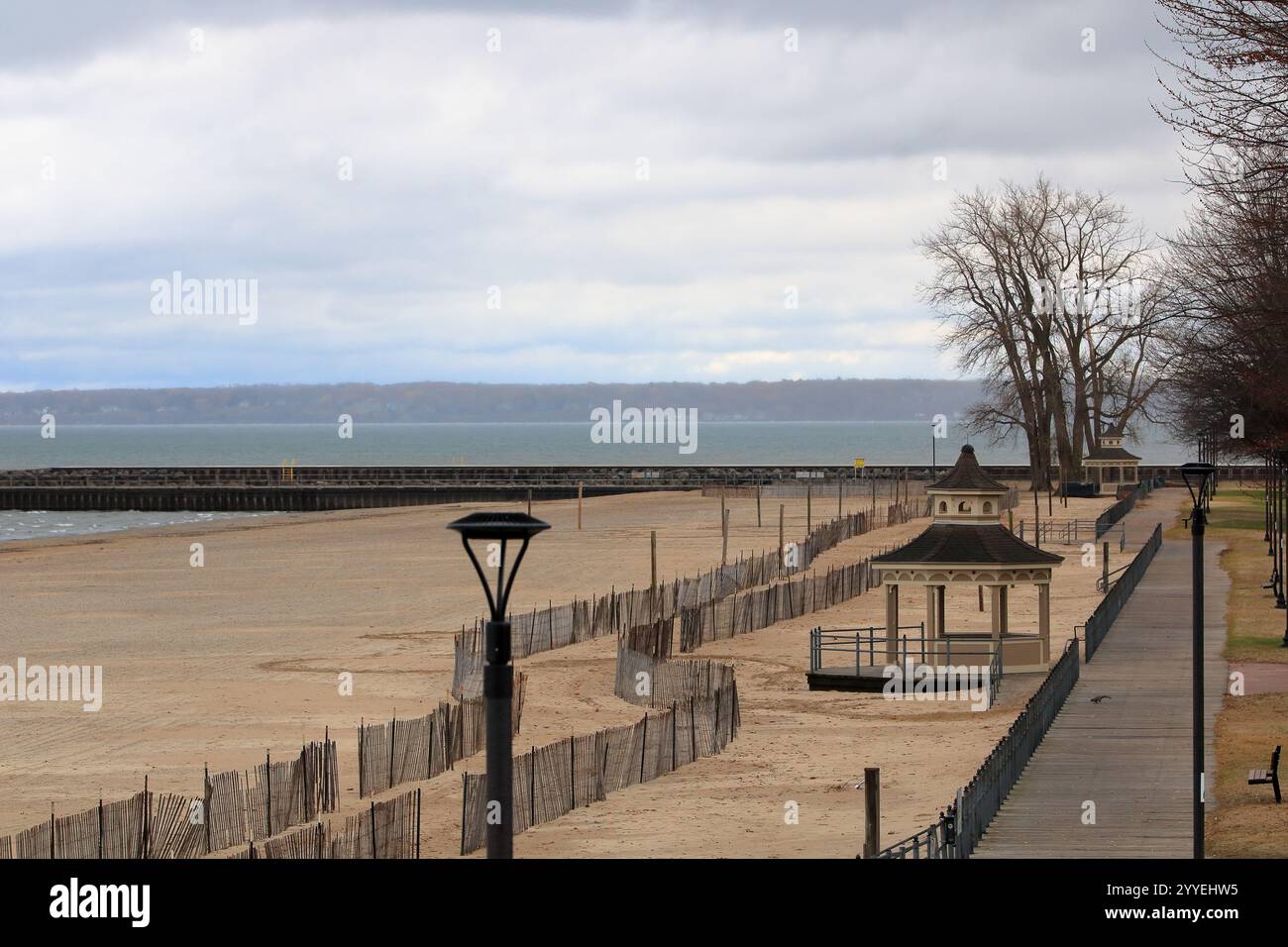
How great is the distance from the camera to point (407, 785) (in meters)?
22.6

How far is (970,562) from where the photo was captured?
3222cm

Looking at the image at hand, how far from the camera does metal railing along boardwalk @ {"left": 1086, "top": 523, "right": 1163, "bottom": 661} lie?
33.4m

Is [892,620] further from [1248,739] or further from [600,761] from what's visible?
[600,761]

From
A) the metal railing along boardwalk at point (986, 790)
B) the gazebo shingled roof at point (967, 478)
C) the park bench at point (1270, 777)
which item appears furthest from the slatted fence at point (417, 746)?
the gazebo shingled roof at point (967, 478)

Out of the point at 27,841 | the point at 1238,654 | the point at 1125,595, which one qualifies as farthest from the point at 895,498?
the point at 27,841

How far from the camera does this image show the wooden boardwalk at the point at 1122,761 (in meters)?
17.5

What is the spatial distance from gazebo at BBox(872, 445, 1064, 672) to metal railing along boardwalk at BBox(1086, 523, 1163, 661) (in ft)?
3.22

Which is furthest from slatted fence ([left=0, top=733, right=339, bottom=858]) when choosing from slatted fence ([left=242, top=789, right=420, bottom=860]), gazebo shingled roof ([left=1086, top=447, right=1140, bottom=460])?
gazebo shingled roof ([left=1086, top=447, right=1140, bottom=460])

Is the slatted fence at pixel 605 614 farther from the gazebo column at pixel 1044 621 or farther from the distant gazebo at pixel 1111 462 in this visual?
the distant gazebo at pixel 1111 462

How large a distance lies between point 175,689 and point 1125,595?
2406 cm
